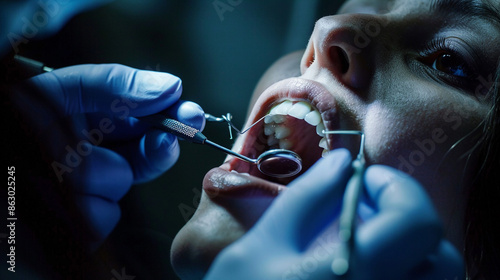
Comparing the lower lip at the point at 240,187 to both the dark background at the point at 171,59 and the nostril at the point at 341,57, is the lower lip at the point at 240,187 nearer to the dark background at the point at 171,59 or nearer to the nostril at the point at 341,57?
the dark background at the point at 171,59

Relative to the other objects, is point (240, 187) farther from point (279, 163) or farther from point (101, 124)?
point (101, 124)

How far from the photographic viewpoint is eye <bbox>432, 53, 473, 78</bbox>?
0.88 m

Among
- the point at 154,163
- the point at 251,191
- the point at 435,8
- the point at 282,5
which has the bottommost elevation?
the point at 154,163

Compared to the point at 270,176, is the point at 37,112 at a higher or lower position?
higher

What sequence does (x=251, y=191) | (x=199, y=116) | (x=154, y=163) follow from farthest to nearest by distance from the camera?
(x=154, y=163) < (x=199, y=116) < (x=251, y=191)

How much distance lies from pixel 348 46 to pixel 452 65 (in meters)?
0.25

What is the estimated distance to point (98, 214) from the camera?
3.48 feet

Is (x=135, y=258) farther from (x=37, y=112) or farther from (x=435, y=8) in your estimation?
(x=435, y=8)

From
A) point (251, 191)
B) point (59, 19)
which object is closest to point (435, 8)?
point (251, 191)

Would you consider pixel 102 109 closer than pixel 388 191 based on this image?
No

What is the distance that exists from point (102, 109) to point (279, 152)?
1.48 ft

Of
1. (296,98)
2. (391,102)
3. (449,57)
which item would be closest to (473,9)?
(449,57)

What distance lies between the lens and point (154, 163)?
1.09m

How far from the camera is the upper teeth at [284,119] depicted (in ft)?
2.86
